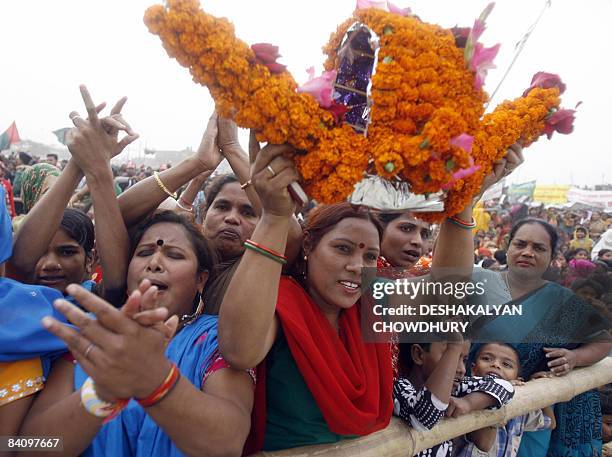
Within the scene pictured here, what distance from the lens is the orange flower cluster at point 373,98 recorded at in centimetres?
138

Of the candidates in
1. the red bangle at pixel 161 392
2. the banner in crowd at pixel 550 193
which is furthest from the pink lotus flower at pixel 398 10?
the banner in crowd at pixel 550 193

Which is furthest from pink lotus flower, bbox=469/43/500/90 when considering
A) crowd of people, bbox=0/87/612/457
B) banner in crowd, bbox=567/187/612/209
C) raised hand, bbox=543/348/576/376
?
banner in crowd, bbox=567/187/612/209

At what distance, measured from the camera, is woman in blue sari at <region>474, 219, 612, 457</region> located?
306 centimetres

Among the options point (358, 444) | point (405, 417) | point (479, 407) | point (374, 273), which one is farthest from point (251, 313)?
point (479, 407)

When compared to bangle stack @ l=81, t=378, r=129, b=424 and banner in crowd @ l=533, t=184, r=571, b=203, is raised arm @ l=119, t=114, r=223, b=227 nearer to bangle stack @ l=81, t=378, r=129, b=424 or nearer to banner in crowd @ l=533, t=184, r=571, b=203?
bangle stack @ l=81, t=378, r=129, b=424

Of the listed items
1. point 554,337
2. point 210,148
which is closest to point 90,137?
point 210,148

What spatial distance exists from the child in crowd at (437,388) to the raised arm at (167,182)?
5.53ft

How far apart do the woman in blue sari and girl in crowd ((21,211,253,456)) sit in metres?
1.79

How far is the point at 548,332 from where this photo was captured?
3.16 metres

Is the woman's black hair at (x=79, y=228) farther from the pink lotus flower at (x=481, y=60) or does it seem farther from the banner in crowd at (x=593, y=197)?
the banner in crowd at (x=593, y=197)

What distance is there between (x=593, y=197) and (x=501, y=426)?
74.0ft

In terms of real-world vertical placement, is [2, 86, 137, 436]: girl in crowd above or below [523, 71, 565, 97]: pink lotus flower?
below

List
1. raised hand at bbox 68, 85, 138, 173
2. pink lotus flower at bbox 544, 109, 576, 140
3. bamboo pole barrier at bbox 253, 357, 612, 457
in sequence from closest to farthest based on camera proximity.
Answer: pink lotus flower at bbox 544, 109, 576, 140 < bamboo pole barrier at bbox 253, 357, 612, 457 < raised hand at bbox 68, 85, 138, 173

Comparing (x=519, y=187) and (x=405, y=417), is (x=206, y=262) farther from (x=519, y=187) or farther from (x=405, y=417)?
(x=519, y=187)
